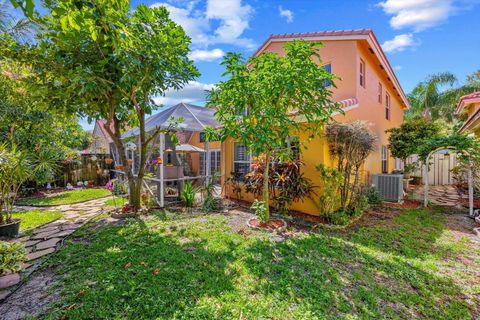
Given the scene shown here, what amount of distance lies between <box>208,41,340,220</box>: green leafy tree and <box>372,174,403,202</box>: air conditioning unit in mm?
6179

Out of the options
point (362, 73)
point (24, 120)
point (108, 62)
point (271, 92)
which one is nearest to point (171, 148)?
point (108, 62)

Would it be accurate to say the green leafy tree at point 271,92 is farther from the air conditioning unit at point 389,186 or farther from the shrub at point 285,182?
the air conditioning unit at point 389,186

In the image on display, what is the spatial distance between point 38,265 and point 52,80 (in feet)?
16.0

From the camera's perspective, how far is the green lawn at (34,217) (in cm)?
651

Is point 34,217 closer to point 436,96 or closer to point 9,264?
point 9,264

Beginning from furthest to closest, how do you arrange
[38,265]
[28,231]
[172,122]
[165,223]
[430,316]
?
[172,122], [165,223], [28,231], [38,265], [430,316]

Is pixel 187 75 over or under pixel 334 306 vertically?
over

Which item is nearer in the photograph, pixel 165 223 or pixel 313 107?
pixel 313 107

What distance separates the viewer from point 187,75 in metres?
6.79

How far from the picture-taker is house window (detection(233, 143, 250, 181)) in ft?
32.1

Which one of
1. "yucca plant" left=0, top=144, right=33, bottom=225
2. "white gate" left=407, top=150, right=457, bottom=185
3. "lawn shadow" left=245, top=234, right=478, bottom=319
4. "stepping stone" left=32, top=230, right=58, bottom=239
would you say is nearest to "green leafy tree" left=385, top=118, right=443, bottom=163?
"white gate" left=407, top=150, right=457, bottom=185

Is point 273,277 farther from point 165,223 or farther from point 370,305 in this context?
point 165,223

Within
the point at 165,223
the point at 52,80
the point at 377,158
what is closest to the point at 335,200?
the point at 165,223

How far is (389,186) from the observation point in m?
10.0
